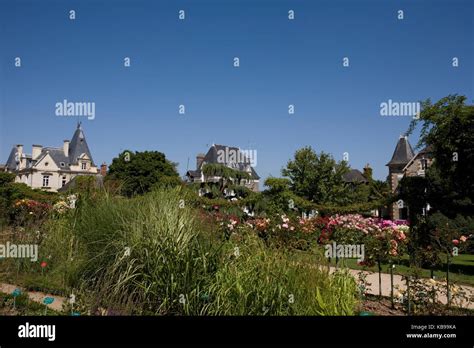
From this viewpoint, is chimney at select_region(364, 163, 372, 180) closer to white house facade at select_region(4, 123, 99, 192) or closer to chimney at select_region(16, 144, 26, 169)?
white house facade at select_region(4, 123, 99, 192)

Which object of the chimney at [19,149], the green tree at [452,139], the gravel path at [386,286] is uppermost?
the chimney at [19,149]

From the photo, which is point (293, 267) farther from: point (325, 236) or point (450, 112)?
point (450, 112)

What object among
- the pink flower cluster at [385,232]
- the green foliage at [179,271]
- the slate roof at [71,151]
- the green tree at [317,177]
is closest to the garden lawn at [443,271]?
the pink flower cluster at [385,232]

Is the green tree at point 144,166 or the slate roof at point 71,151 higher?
the slate roof at point 71,151

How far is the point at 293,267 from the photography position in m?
4.56

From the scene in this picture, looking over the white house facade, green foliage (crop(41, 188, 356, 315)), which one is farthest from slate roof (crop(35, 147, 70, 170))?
green foliage (crop(41, 188, 356, 315))

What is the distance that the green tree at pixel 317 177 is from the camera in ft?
124

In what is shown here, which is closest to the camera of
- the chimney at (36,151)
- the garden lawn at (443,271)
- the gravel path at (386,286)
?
the gravel path at (386,286)

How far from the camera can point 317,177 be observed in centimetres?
3844

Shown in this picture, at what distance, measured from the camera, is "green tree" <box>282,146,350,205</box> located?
124 feet

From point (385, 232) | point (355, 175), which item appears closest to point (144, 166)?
point (355, 175)

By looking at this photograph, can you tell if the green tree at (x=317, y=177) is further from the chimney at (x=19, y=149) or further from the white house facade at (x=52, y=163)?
the chimney at (x=19, y=149)
